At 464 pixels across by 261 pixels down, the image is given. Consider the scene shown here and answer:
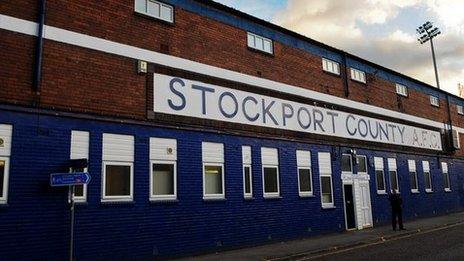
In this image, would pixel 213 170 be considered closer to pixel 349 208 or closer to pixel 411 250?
pixel 411 250

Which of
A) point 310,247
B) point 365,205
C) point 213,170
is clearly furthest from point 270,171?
point 365,205

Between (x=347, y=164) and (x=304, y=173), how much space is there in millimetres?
3827

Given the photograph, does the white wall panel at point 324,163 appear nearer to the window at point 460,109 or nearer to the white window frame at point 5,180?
the white window frame at point 5,180

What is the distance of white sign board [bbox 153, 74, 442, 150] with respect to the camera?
15.0 metres

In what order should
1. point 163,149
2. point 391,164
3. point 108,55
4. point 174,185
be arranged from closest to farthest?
point 108,55
point 163,149
point 174,185
point 391,164

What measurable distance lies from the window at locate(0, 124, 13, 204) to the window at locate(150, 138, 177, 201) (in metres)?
4.19

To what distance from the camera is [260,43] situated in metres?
19.1

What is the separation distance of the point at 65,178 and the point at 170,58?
19.4 feet

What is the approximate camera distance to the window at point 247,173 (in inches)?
667

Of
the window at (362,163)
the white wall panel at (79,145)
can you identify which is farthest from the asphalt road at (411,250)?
the white wall panel at (79,145)

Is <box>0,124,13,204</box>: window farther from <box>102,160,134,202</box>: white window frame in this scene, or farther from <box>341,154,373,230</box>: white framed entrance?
<box>341,154,373,230</box>: white framed entrance

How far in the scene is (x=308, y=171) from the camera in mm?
20156

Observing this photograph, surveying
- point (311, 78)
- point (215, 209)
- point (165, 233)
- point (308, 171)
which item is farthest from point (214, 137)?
point (311, 78)

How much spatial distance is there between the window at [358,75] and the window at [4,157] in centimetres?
1806
